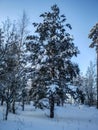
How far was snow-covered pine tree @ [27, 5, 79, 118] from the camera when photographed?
20.2 m

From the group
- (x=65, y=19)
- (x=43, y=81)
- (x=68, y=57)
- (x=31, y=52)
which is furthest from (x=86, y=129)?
(x=65, y=19)

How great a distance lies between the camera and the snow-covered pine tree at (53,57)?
20.2m

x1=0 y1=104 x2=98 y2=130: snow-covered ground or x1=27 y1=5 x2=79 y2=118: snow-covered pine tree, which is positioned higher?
x1=27 y1=5 x2=79 y2=118: snow-covered pine tree

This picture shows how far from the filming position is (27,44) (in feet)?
70.8

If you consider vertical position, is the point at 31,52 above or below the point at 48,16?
below

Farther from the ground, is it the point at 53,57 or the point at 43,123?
the point at 53,57

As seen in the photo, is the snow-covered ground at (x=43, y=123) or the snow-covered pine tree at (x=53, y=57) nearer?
the snow-covered ground at (x=43, y=123)

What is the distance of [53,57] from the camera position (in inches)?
824

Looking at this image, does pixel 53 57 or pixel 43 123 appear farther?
pixel 53 57

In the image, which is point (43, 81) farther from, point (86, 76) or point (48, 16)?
point (86, 76)

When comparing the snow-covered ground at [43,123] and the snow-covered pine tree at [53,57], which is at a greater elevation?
the snow-covered pine tree at [53,57]

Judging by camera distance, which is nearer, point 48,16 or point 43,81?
point 43,81

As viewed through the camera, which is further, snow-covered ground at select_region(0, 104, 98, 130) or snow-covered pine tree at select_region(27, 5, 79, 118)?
snow-covered pine tree at select_region(27, 5, 79, 118)

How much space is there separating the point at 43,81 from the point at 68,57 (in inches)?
135
